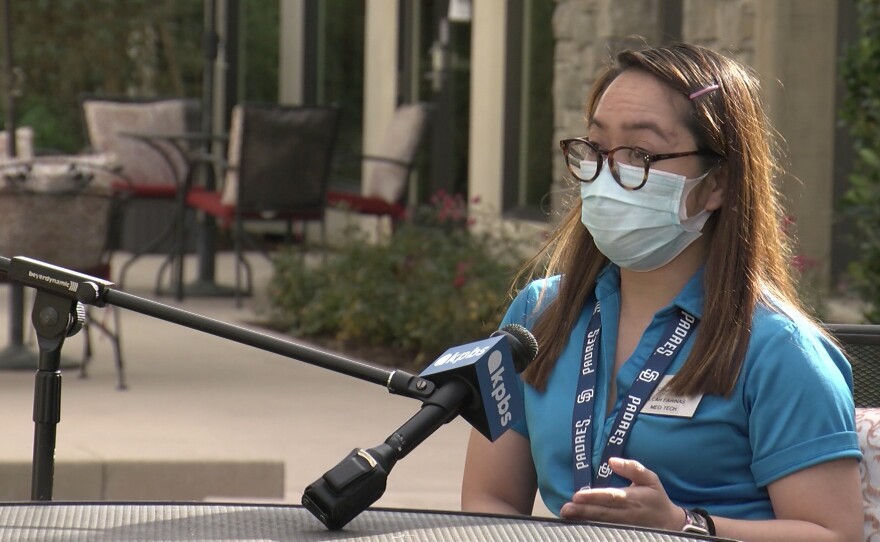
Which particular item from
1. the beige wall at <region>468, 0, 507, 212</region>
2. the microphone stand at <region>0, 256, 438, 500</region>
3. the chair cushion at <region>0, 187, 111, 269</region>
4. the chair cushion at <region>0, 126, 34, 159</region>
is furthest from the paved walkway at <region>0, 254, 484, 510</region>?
the beige wall at <region>468, 0, 507, 212</region>

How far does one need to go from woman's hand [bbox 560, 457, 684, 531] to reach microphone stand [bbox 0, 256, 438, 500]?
420 mm

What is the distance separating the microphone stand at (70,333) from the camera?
5.95 feet

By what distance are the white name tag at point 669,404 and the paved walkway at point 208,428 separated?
2895mm

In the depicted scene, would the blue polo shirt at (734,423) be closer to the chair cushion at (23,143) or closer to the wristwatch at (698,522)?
the wristwatch at (698,522)

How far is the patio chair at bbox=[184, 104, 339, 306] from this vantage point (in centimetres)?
1013

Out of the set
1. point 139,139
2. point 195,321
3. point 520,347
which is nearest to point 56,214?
point 139,139

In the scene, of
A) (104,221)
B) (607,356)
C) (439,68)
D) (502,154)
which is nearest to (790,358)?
(607,356)

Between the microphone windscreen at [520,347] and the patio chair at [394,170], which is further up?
the microphone windscreen at [520,347]

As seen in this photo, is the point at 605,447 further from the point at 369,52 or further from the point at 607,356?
the point at 369,52

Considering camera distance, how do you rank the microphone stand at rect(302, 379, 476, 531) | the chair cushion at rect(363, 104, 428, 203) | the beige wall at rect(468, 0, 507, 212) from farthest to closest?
the beige wall at rect(468, 0, 507, 212) → the chair cushion at rect(363, 104, 428, 203) → the microphone stand at rect(302, 379, 476, 531)

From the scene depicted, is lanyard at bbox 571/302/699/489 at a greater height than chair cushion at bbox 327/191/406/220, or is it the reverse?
lanyard at bbox 571/302/699/489

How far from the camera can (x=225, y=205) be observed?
33.8 feet

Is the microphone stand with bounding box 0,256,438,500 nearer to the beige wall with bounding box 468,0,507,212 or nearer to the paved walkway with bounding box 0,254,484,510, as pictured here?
the paved walkway with bounding box 0,254,484,510

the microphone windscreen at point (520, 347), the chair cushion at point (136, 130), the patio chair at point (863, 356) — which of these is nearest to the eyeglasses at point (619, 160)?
the patio chair at point (863, 356)
